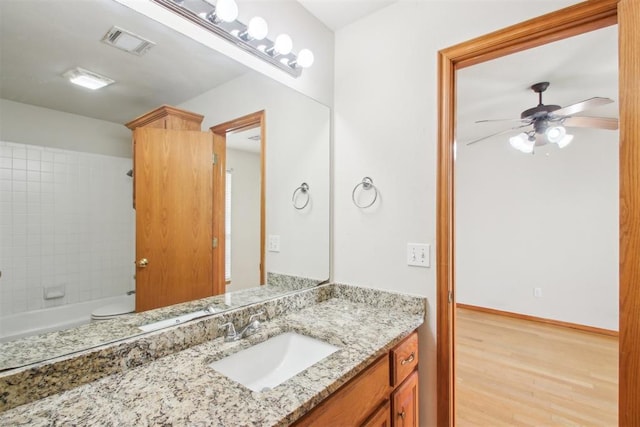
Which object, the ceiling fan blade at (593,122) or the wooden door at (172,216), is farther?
the ceiling fan blade at (593,122)

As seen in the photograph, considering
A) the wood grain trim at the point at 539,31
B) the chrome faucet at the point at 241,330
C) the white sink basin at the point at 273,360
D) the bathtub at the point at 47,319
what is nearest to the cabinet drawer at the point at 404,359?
the white sink basin at the point at 273,360

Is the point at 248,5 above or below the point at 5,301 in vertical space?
above

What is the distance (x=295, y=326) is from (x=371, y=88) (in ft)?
4.34

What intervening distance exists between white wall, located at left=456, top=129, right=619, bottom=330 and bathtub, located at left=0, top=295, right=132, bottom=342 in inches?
175

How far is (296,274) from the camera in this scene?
168cm

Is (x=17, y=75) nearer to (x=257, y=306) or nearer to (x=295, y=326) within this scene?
(x=257, y=306)

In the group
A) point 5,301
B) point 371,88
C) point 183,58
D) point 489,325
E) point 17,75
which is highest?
point 371,88

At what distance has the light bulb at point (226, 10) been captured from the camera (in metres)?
1.13

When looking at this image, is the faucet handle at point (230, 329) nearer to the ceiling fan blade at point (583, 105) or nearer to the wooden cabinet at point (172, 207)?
the wooden cabinet at point (172, 207)

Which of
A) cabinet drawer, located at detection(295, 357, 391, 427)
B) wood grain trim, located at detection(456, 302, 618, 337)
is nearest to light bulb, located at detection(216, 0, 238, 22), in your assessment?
cabinet drawer, located at detection(295, 357, 391, 427)

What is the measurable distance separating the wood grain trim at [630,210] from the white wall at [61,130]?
5.70 ft

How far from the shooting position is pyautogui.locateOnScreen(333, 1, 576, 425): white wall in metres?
1.45

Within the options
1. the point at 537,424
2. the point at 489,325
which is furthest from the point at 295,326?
the point at 489,325

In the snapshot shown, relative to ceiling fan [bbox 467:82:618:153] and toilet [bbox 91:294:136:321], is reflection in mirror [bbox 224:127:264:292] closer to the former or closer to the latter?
toilet [bbox 91:294:136:321]
